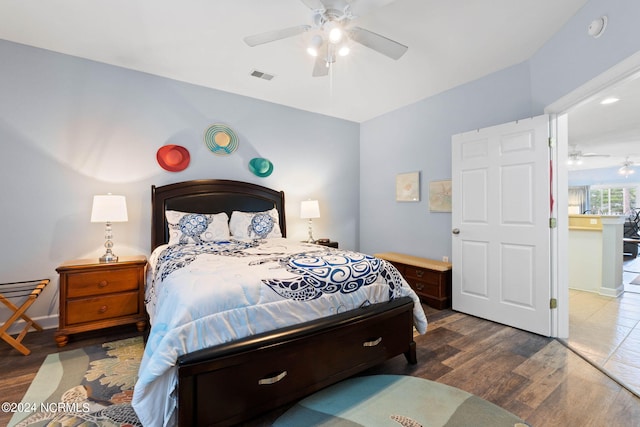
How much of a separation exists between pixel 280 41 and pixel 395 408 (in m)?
2.98

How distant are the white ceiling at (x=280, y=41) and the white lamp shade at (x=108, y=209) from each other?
1.44 m

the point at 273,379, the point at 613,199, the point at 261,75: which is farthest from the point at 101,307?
the point at 613,199

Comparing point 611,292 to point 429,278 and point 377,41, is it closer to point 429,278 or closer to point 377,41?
point 429,278

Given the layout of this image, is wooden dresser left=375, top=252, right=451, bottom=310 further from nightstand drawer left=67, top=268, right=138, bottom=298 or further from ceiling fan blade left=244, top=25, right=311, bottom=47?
nightstand drawer left=67, top=268, right=138, bottom=298

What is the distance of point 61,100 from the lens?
9.17ft

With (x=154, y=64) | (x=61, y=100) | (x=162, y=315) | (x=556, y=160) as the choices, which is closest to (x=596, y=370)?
(x=556, y=160)

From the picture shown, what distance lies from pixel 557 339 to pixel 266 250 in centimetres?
272

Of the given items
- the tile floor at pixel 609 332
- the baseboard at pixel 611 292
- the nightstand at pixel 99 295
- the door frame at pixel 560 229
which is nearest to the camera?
the tile floor at pixel 609 332

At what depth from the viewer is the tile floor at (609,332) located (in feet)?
6.83

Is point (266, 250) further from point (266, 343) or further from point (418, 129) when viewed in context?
point (418, 129)

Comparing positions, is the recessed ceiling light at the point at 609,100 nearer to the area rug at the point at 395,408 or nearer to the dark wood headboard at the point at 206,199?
the area rug at the point at 395,408

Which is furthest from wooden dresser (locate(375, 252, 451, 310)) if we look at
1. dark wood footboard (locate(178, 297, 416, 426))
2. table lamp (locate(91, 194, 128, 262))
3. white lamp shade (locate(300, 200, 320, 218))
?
table lamp (locate(91, 194, 128, 262))

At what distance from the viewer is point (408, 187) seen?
4.09 metres

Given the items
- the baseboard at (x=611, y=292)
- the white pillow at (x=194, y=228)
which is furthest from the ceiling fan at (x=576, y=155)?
the white pillow at (x=194, y=228)
